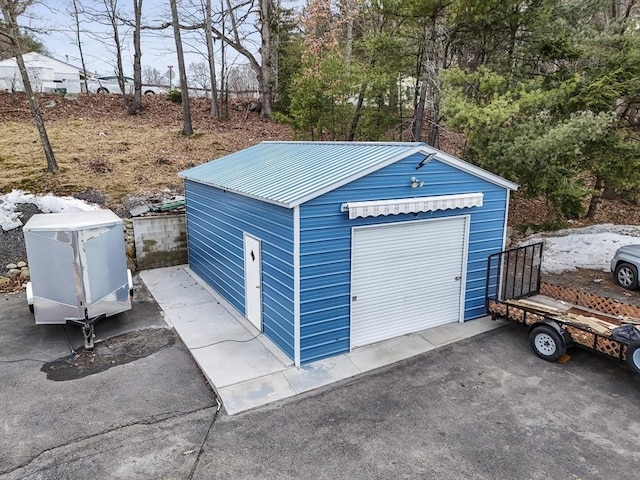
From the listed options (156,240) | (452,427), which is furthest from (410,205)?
(156,240)

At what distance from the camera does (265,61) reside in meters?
21.6

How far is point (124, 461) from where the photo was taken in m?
4.66

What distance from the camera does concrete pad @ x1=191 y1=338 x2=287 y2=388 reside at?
627cm

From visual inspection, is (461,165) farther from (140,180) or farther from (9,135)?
(9,135)

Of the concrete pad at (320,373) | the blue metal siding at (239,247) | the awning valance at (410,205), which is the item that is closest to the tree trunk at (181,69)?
the blue metal siding at (239,247)

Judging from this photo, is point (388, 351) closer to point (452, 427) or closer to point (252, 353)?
point (452, 427)

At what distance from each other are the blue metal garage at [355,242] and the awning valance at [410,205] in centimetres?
2

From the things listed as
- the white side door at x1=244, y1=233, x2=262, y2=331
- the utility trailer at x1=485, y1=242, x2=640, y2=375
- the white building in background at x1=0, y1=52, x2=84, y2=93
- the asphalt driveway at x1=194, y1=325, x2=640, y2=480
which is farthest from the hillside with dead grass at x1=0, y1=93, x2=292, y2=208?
the utility trailer at x1=485, y1=242, x2=640, y2=375

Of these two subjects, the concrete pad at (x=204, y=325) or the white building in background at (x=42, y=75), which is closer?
the concrete pad at (x=204, y=325)

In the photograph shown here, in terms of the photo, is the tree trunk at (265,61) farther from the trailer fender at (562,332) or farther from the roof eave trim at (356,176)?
the trailer fender at (562,332)

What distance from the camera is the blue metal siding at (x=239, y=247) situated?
21.9ft

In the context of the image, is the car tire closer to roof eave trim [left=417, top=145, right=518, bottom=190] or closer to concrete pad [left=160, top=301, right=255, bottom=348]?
roof eave trim [left=417, top=145, right=518, bottom=190]

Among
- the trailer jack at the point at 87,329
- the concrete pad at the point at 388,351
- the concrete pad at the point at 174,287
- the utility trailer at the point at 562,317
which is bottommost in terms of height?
the concrete pad at the point at 174,287

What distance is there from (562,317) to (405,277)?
252 centimetres
